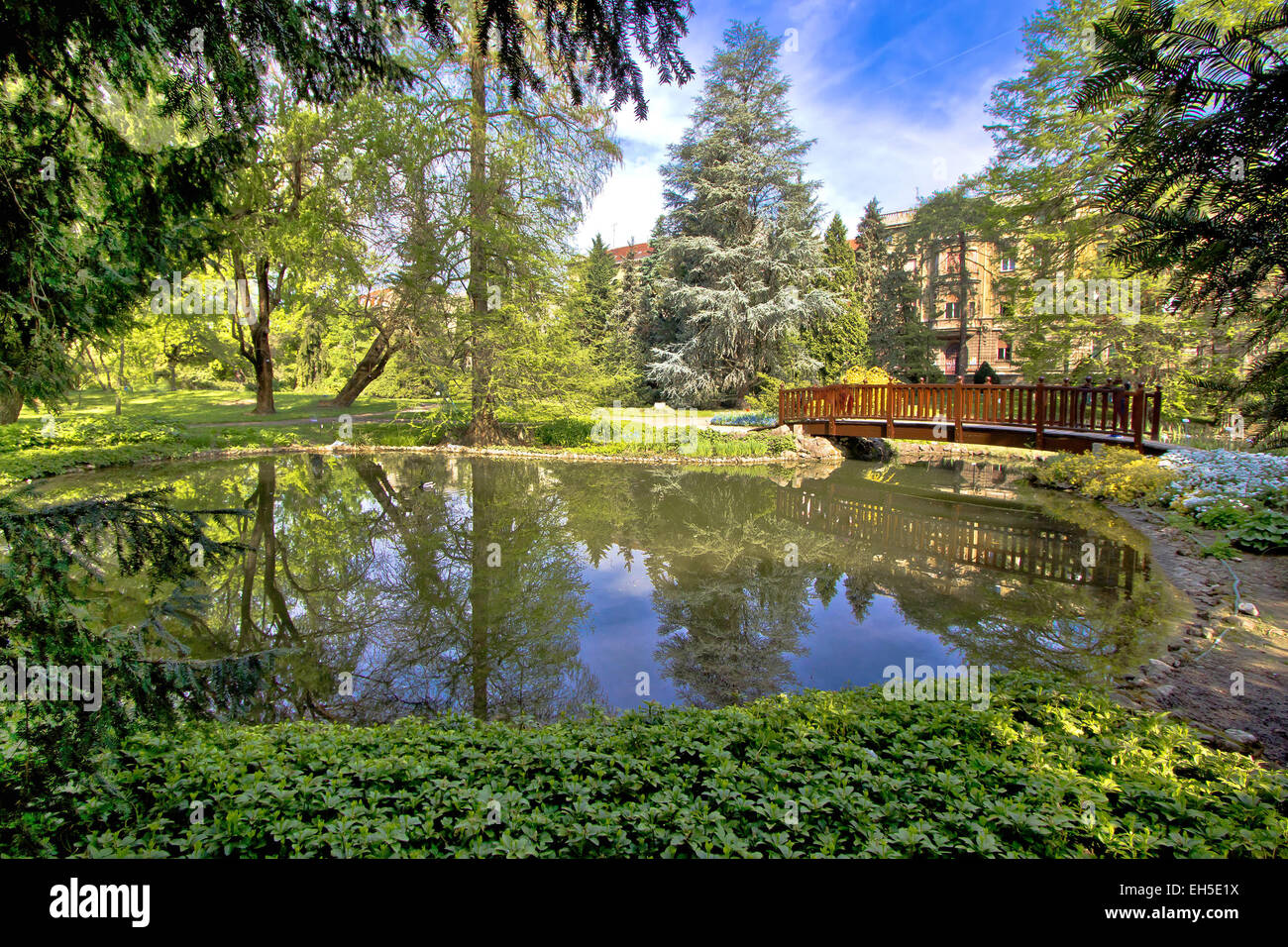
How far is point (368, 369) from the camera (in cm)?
2631

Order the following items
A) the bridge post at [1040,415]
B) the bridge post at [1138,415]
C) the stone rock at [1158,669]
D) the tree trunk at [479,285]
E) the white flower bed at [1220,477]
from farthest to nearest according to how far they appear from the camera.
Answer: the tree trunk at [479,285]
the bridge post at [1040,415]
the bridge post at [1138,415]
the white flower bed at [1220,477]
the stone rock at [1158,669]

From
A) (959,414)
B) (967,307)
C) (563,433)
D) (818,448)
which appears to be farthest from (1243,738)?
(967,307)

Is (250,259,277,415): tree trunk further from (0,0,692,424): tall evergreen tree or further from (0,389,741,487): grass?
(0,0,692,424): tall evergreen tree

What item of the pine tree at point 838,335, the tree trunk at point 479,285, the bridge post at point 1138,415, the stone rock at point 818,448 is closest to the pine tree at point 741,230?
the pine tree at point 838,335

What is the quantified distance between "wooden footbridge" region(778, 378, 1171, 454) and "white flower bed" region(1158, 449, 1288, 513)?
35.8 inches

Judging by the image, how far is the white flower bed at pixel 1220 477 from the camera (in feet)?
32.4

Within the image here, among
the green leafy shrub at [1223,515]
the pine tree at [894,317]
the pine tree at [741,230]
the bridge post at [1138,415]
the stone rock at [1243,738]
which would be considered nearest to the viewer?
Answer: the stone rock at [1243,738]

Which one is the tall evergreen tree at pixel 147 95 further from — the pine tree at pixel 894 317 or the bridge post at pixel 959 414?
the pine tree at pixel 894 317

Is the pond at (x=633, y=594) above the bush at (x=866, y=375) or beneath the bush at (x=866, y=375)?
beneath

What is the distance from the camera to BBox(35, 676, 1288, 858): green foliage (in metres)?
2.70

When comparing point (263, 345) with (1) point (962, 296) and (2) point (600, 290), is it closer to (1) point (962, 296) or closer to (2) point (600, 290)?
(2) point (600, 290)

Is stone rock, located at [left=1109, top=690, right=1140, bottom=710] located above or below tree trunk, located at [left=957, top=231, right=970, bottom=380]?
below

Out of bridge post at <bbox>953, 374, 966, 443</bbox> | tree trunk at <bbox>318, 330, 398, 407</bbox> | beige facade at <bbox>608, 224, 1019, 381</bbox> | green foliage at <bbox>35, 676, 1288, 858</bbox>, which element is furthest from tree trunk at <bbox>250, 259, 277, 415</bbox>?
green foliage at <bbox>35, 676, 1288, 858</bbox>

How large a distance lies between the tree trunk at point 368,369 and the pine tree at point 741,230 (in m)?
11.8
